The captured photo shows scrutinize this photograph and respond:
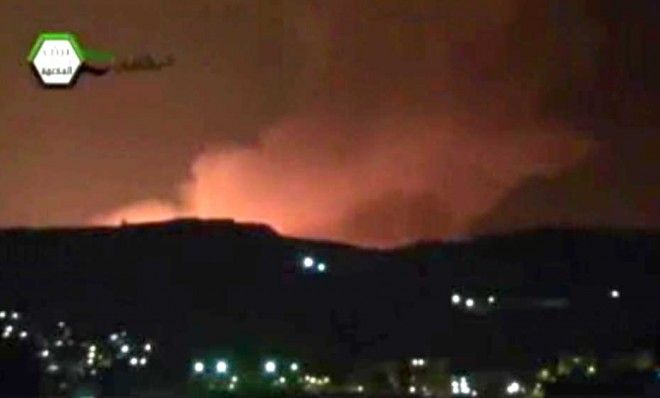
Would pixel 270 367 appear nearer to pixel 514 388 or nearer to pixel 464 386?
pixel 464 386

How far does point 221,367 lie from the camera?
1780 centimetres

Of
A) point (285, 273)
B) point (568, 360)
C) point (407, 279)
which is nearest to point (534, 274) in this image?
point (407, 279)

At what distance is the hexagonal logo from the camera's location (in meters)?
10.1

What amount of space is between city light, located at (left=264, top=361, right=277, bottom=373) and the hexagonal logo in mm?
8181

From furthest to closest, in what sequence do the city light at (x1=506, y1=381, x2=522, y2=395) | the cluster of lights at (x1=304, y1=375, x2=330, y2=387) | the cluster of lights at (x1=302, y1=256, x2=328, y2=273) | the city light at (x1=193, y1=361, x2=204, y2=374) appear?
the cluster of lights at (x1=302, y1=256, x2=328, y2=273)
the city light at (x1=193, y1=361, x2=204, y2=374)
the cluster of lights at (x1=304, y1=375, x2=330, y2=387)
the city light at (x1=506, y1=381, x2=522, y2=395)

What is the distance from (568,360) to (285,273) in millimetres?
6925

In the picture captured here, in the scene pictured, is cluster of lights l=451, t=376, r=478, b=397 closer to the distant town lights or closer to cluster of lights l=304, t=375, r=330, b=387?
cluster of lights l=304, t=375, r=330, b=387

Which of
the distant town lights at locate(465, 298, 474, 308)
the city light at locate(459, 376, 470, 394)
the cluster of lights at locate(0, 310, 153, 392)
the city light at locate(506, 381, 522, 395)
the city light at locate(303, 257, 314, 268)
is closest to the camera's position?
the city light at locate(506, 381, 522, 395)

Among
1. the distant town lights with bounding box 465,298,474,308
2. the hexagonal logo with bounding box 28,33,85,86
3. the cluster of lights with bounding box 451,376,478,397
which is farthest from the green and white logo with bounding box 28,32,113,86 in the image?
the distant town lights with bounding box 465,298,474,308

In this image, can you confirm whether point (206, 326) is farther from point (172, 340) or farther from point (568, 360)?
point (568, 360)

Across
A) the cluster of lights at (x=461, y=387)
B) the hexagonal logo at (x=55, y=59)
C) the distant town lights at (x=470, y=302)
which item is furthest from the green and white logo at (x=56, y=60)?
the distant town lights at (x=470, y=302)

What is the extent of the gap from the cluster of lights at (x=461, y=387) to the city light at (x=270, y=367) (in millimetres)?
2745

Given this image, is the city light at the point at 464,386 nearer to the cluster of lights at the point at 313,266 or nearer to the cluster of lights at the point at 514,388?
the cluster of lights at the point at 514,388

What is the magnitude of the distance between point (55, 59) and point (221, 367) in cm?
792
